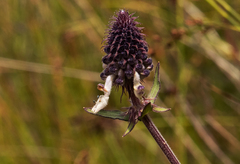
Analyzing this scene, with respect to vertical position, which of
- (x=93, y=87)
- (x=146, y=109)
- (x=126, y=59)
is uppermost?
(x=126, y=59)

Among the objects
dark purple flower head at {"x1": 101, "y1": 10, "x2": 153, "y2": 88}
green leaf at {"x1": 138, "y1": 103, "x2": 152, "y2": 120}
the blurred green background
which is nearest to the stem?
green leaf at {"x1": 138, "y1": 103, "x2": 152, "y2": 120}

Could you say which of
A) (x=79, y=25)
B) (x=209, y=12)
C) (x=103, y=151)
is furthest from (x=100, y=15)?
(x=103, y=151)

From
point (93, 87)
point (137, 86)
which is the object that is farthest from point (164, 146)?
point (93, 87)

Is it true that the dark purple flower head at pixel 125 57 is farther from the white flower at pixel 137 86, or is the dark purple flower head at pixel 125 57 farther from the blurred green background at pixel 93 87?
the blurred green background at pixel 93 87

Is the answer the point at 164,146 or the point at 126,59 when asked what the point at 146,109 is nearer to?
the point at 164,146

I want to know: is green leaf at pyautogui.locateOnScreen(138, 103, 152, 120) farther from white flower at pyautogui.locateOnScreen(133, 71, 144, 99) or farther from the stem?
white flower at pyautogui.locateOnScreen(133, 71, 144, 99)

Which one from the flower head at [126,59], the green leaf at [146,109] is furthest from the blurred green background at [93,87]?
the green leaf at [146,109]
